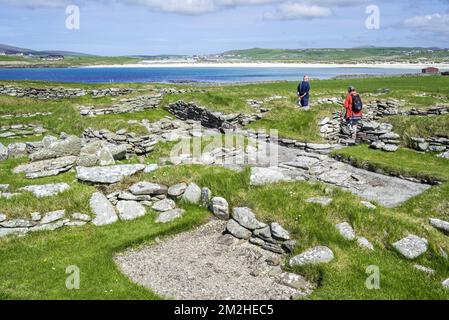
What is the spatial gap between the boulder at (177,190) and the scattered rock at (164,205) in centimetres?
33

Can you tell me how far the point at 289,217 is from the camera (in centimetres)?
1340

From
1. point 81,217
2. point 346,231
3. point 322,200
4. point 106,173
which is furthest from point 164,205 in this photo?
point 346,231

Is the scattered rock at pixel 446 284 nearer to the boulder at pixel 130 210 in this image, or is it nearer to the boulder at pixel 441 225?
the boulder at pixel 441 225

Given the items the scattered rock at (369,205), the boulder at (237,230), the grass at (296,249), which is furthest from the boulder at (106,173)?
the scattered rock at (369,205)

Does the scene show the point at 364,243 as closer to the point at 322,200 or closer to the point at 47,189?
the point at 322,200

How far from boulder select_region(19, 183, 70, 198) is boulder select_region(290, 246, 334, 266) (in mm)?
9386

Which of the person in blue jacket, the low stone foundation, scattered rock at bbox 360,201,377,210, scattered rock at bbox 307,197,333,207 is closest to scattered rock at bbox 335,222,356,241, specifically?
scattered rock at bbox 307,197,333,207

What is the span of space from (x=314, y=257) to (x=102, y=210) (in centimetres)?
788

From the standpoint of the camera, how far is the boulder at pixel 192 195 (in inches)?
617

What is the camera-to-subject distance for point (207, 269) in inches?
465

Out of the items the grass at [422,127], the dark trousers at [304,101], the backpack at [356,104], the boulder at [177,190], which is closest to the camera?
the boulder at [177,190]

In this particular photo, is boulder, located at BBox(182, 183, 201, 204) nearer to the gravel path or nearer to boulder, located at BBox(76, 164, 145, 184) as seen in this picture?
the gravel path
